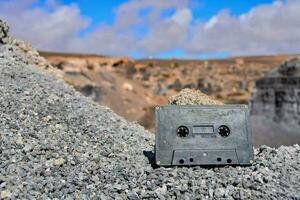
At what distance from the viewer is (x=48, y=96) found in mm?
9688

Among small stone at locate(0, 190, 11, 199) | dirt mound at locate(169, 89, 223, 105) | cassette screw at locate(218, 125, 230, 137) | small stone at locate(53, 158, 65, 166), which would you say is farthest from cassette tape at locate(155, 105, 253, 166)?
dirt mound at locate(169, 89, 223, 105)

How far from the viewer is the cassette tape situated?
7023 millimetres

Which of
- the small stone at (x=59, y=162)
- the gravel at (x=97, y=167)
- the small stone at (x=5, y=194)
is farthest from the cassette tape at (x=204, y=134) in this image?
the small stone at (x=5, y=194)

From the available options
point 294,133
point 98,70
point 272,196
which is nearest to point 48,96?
point 272,196

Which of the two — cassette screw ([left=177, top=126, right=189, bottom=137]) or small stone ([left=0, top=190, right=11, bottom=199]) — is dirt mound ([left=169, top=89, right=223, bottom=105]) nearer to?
cassette screw ([left=177, top=126, right=189, bottom=137])

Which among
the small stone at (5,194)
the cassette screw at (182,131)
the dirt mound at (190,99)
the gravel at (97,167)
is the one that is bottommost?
the small stone at (5,194)

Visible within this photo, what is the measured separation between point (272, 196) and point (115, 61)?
3731 cm

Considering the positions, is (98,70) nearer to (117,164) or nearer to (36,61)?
(36,61)

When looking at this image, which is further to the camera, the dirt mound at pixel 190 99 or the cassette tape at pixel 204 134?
the dirt mound at pixel 190 99

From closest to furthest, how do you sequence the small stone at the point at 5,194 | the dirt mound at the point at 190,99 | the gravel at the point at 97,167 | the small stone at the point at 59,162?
the small stone at the point at 5,194 < the gravel at the point at 97,167 < the small stone at the point at 59,162 < the dirt mound at the point at 190,99

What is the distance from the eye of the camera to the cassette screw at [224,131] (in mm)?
7199

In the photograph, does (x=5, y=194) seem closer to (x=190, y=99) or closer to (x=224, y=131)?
(x=224, y=131)

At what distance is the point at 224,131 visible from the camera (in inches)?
285

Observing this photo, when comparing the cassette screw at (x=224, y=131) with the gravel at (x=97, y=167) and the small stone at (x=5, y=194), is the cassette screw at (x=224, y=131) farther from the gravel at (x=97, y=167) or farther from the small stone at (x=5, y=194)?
the small stone at (x=5, y=194)
